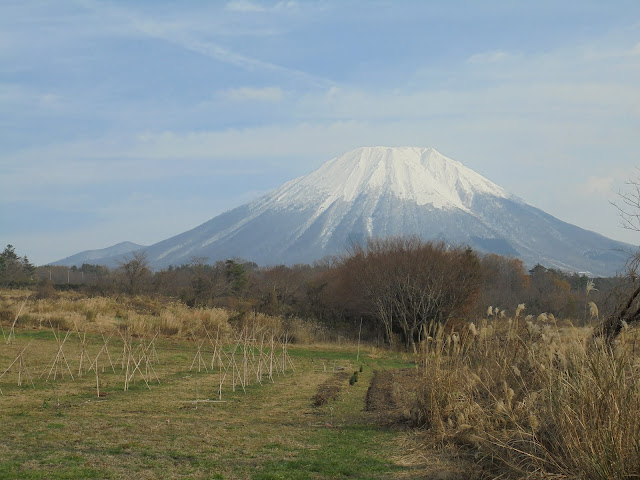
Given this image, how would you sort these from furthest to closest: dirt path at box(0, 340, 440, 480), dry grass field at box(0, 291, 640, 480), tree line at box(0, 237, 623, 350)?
tree line at box(0, 237, 623, 350)
dirt path at box(0, 340, 440, 480)
dry grass field at box(0, 291, 640, 480)

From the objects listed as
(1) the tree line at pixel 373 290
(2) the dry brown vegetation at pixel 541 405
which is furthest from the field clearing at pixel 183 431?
(1) the tree line at pixel 373 290

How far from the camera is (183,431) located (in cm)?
928

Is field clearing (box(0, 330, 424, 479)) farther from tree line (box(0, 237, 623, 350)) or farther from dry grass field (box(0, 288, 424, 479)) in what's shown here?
tree line (box(0, 237, 623, 350))

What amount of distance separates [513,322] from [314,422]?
152 inches

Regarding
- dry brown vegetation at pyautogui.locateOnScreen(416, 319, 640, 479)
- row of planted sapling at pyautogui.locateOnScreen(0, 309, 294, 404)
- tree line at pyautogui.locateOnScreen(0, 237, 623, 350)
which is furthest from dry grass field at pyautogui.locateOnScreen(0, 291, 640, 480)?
tree line at pyautogui.locateOnScreen(0, 237, 623, 350)

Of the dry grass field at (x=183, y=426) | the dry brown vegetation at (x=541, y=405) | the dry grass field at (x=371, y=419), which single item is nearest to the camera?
the dry brown vegetation at (x=541, y=405)

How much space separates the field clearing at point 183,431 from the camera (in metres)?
7.04

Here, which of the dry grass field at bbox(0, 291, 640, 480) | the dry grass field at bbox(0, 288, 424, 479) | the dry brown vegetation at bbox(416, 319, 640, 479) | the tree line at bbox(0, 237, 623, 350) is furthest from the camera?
the tree line at bbox(0, 237, 623, 350)

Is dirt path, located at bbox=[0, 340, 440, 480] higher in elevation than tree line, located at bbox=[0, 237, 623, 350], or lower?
lower

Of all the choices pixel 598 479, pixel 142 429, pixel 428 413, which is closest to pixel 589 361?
pixel 598 479

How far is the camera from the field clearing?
7043 mm

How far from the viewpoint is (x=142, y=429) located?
30.0 ft

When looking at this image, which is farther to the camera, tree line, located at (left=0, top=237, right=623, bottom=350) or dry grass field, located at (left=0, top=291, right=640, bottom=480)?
tree line, located at (left=0, top=237, right=623, bottom=350)

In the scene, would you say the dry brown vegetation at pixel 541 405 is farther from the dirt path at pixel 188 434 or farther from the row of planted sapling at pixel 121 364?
the row of planted sapling at pixel 121 364
